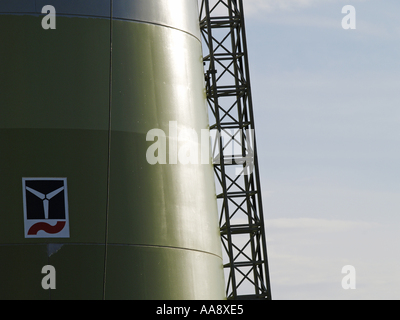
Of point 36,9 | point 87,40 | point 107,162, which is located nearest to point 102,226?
point 107,162

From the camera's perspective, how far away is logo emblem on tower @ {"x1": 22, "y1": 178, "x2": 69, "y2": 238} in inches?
518

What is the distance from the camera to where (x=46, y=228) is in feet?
43.3

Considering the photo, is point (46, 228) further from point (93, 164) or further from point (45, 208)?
point (93, 164)

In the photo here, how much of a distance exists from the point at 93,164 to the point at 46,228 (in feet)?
5.63

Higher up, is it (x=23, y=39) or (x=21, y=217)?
(x=23, y=39)

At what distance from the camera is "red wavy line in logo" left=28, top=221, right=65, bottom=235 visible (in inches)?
516

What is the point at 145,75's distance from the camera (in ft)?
49.3

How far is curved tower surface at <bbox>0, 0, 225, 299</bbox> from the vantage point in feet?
43.2

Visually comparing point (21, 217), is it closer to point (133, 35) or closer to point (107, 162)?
point (107, 162)

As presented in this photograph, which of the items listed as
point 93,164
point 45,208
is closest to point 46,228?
point 45,208

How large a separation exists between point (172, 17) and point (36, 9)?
143 inches

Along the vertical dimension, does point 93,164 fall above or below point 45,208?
above

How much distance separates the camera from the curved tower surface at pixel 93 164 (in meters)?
13.2

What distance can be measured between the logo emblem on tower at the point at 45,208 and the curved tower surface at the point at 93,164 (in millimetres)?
21
